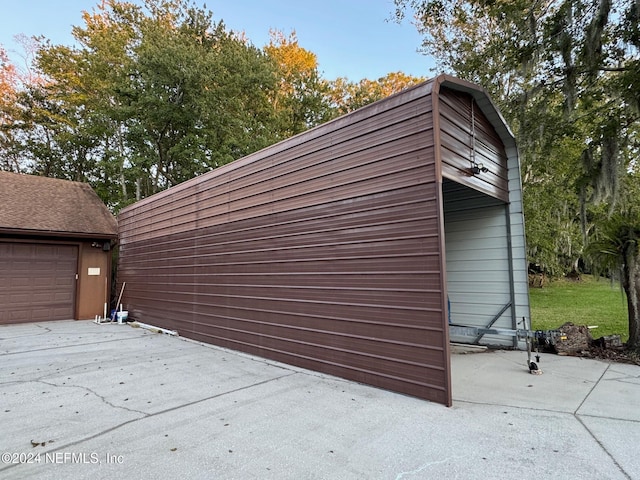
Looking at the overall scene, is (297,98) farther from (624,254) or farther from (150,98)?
(624,254)

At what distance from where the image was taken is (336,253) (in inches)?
158

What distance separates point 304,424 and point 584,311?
1036cm

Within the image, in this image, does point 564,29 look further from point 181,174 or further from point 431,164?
point 181,174

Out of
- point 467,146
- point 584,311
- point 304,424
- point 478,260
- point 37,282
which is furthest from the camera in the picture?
point 584,311

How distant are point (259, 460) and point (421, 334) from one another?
1.74 meters

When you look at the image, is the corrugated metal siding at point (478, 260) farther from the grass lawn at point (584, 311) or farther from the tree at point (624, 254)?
the grass lawn at point (584, 311)

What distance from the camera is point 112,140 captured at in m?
13.9

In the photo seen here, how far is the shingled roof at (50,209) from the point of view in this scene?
8086mm

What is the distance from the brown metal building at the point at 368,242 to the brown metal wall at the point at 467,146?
0.02 meters

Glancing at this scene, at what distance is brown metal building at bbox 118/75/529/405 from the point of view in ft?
10.7

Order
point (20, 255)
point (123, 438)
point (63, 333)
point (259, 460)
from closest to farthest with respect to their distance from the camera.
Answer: point (259, 460) → point (123, 438) → point (63, 333) → point (20, 255)

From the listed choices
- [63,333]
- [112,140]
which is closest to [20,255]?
[63,333]

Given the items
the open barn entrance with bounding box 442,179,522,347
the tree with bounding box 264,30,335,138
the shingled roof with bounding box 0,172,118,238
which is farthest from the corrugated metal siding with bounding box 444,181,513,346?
A: the tree with bounding box 264,30,335,138

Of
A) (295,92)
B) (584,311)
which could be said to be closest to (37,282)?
(295,92)
